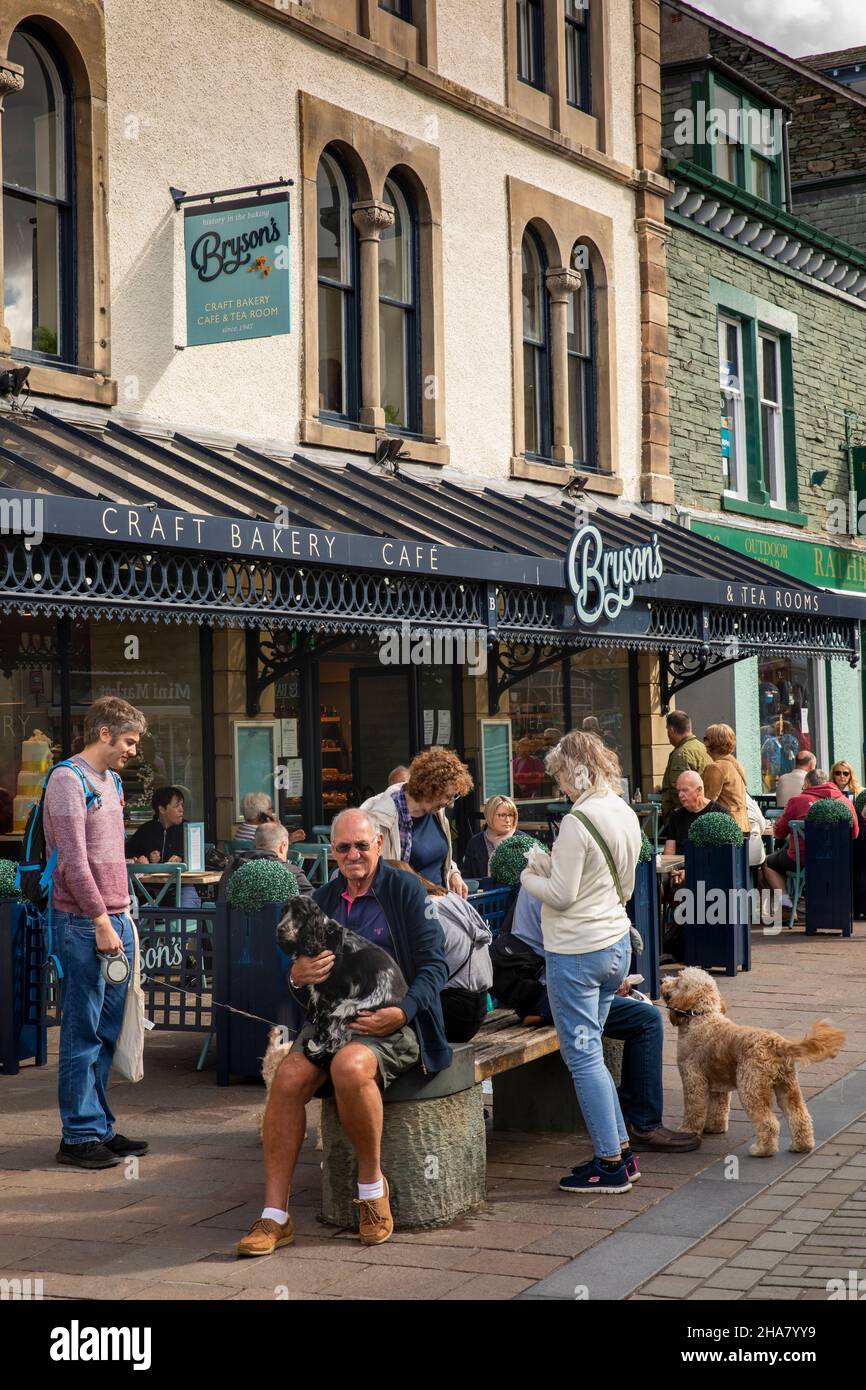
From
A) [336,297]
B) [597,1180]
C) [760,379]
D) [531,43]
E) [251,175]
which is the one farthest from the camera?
[760,379]

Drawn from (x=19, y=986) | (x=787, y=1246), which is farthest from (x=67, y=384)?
(x=787, y=1246)

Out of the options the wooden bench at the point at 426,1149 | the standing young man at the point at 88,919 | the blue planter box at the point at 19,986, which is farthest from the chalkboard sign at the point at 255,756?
the wooden bench at the point at 426,1149

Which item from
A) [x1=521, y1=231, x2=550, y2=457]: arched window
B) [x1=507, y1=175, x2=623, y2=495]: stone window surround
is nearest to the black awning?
[x1=507, y1=175, x2=623, y2=495]: stone window surround

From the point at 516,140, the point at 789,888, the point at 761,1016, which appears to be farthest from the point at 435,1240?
the point at 516,140

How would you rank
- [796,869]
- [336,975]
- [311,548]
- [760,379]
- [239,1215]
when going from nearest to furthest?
[336,975]
[239,1215]
[311,548]
[796,869]
[760,379]

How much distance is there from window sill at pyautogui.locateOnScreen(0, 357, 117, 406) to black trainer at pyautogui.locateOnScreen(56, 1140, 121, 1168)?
6000 mm

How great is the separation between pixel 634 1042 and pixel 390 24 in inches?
431

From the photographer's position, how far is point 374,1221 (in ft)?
18.0

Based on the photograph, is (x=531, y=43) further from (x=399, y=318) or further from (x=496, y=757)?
(x=496, y=757)

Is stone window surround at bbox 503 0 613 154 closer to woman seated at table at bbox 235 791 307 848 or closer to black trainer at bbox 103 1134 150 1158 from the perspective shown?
woman seated at table at bbox 235 791 307 848

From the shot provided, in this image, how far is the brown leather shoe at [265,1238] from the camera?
535cm

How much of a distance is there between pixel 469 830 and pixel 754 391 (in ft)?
27.3
